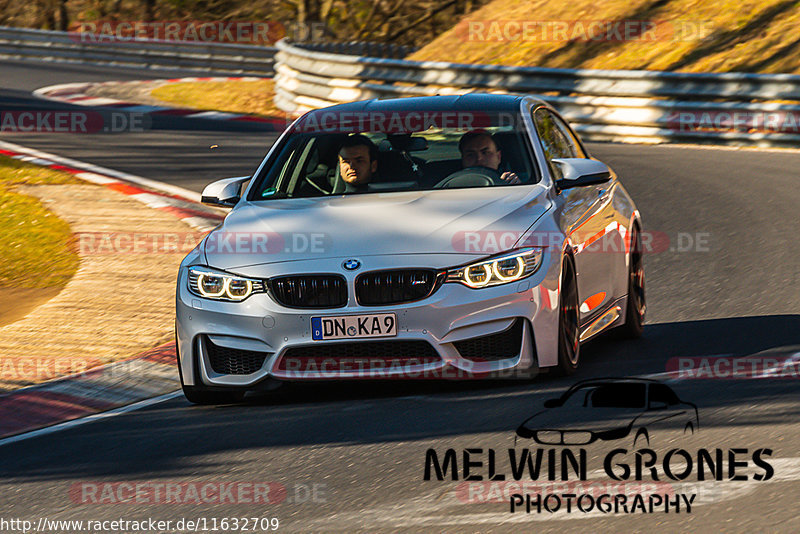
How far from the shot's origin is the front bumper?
6.39 meters

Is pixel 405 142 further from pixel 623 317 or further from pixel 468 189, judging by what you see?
pixel 623 317

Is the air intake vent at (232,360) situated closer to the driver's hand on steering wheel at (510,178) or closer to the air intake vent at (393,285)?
the air intake vent at (393,285)

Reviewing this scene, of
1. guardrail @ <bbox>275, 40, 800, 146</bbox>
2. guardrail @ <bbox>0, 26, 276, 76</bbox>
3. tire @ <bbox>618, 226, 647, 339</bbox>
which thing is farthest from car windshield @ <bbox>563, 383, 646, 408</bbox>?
guardrail @ <bbox>0, 26, 276, 76</bbox>

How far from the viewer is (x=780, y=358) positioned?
23.5ft

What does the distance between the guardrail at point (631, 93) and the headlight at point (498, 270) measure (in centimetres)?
1266

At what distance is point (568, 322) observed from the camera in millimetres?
6816

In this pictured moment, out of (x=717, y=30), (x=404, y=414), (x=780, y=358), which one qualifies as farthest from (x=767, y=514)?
(x=717, y=30)

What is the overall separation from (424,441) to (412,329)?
73cm

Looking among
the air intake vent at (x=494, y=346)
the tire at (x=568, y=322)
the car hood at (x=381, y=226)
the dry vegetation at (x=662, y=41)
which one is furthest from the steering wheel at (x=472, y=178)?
the dry vegetation at (x=662, y=41)

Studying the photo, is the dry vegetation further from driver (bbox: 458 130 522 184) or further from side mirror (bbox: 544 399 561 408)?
side mirror (bbox: 544 399 561 408)

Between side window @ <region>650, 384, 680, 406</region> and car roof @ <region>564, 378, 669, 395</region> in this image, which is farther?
car roof @ <region>564, 378, 669, 395</region>

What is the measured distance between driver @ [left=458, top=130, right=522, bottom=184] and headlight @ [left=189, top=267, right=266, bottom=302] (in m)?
1.65

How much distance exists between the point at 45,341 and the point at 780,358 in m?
4.59

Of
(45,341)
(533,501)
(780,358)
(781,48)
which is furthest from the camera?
(781,48)
